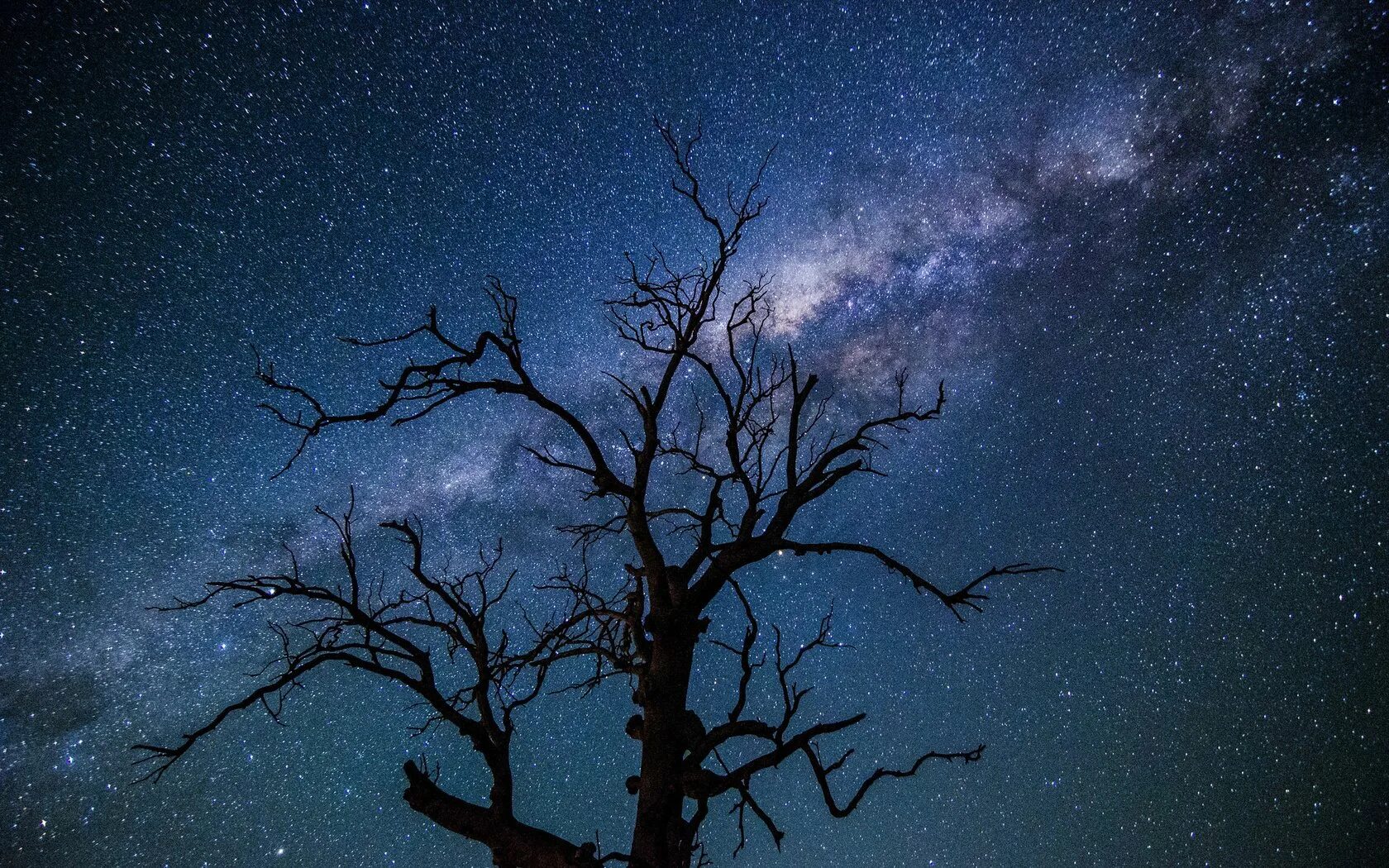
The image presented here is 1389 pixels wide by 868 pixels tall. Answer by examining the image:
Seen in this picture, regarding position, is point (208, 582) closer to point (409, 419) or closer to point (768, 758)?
point (409, 419)

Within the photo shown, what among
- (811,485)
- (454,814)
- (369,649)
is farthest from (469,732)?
(811,485)

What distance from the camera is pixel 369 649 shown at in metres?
4.02

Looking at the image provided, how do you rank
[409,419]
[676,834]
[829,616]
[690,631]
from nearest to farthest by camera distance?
[409,419]
[676,834]
[690,631]
[829,616]

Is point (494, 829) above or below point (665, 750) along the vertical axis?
below

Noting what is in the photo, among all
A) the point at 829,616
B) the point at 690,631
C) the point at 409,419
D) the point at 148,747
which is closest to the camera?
the point at 148,747

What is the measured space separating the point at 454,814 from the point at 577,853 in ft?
3.06

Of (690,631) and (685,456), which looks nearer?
(690,631)

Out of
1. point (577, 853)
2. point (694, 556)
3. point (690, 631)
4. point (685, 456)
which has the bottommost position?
point (577, 853)

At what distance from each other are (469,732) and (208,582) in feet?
5.62

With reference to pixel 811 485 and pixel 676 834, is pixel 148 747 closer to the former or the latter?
pixel 676 834

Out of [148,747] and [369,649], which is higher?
[369,649]

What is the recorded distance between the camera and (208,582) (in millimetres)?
3660

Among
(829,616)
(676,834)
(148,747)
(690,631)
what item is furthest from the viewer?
(829,616)

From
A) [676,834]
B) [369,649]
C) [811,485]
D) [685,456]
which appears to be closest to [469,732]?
[369,649]
